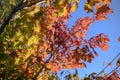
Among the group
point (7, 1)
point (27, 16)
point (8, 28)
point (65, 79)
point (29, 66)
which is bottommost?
point (65, 79)

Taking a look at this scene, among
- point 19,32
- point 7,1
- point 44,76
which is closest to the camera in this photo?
point 19,32

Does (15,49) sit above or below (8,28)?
below

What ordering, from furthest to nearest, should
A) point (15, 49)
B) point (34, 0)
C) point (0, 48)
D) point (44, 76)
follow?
point (44, 76) < point (15, 49) < point (0, 48) < point (34, 0)

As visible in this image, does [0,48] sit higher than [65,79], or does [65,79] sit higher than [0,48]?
[0,48]

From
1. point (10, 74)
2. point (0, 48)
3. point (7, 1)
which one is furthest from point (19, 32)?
point (7, 1)

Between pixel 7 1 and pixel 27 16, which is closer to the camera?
pixel 27 16

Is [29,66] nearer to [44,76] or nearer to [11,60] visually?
[11,60]

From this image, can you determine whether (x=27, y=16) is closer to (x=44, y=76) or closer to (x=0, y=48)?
(x=0, y=48)

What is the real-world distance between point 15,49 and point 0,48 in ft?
1.93

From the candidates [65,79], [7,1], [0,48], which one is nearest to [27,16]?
[0,48]

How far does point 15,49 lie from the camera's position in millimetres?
7730

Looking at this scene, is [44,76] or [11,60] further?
[44,76]

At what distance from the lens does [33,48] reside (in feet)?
25.3

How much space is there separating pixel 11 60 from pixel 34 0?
2.00 meters
